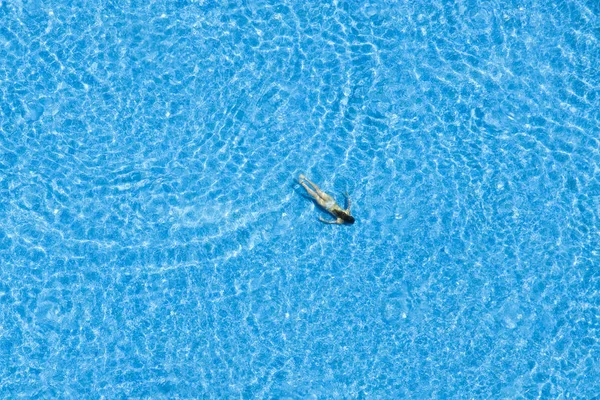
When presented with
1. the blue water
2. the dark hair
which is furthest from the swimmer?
the blue water

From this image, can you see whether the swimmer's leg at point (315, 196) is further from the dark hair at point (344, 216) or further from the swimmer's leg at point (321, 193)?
the dark hair at point (344, 216)

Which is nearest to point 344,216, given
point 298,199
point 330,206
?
point 330,206

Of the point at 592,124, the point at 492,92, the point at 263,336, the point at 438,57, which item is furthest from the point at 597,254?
the point at 263,336

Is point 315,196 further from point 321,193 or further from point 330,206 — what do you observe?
point 330,206

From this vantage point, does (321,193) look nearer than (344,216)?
No

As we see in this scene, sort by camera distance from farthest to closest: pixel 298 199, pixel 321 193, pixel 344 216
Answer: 1. pixel 298 199
2. pixel 321 193
3. pixel 344 216

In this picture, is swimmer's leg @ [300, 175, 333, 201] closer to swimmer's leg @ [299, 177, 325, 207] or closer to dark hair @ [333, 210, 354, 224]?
swimmer's leg @ [299, 177, 325, 207]

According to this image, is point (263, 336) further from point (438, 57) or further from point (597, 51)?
point (597, 51)

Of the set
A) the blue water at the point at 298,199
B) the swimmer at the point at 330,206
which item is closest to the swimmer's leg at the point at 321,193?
the swimmer at the point at 330,206
